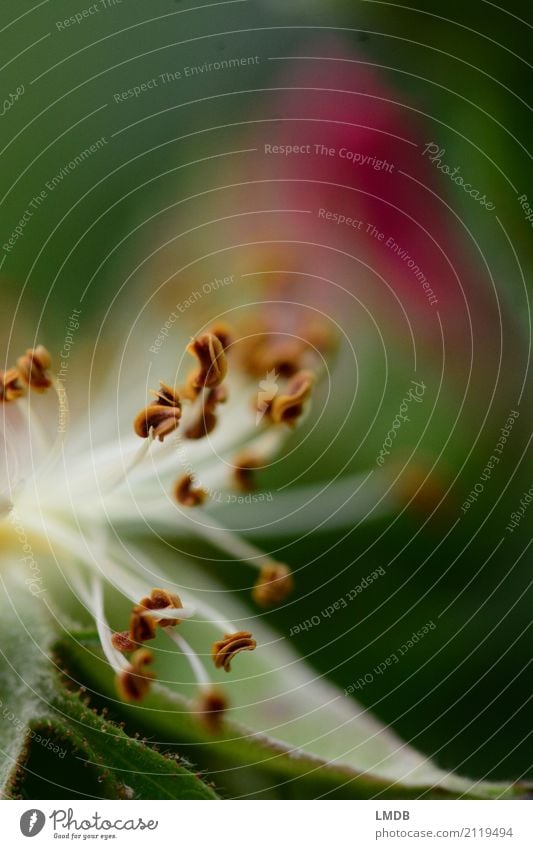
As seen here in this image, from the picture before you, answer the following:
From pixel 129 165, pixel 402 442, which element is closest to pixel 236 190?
pixel 129 165

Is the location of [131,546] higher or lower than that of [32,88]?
lower

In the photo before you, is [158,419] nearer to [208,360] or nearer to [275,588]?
[208,360]

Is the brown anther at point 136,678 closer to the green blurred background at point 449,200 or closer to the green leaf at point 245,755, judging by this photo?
the green leaf at point 245,755

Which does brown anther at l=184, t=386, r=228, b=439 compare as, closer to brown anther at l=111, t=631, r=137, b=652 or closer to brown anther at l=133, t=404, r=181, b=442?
brown anther at l=133, t=404, r=181, b=442

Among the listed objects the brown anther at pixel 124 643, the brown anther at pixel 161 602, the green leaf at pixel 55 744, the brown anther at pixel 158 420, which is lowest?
the green leaf at pixel 55 744

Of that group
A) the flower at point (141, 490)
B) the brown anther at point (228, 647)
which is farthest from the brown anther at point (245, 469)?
the brown anther at point (228, 647)

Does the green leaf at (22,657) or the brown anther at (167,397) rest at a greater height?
the brown anther at (167,397)

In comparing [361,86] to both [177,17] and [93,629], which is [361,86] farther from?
→ [93,629]
